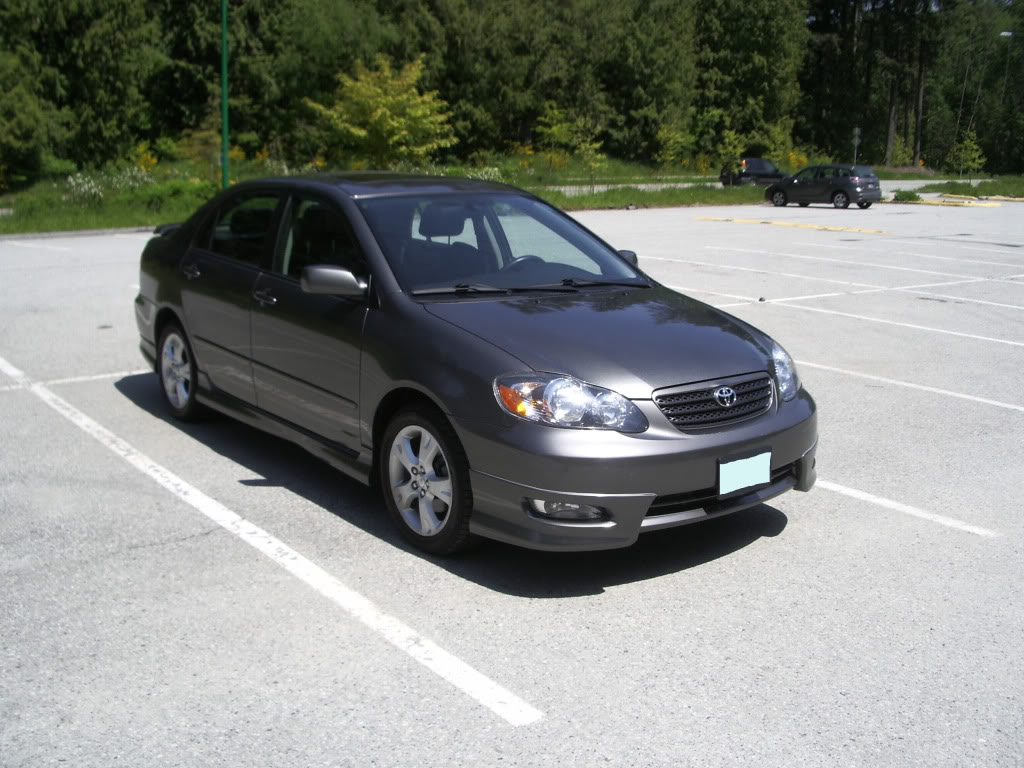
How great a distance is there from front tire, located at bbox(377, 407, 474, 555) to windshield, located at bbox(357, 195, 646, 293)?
2.42 feet

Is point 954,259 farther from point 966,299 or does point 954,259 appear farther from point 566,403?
point 566,403

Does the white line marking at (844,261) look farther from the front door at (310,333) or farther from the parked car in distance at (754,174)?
the parked car in distance at (754,174)

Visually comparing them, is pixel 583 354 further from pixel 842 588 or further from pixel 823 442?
pixel 823 442

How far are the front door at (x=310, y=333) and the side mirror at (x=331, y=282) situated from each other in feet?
0.32

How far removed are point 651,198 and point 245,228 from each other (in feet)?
103

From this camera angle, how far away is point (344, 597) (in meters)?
4.37

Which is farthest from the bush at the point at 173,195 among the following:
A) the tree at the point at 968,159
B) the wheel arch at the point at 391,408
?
the tree at the point at 968,159

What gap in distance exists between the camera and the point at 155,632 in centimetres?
402

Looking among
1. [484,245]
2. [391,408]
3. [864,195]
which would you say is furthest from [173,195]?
[391,408]

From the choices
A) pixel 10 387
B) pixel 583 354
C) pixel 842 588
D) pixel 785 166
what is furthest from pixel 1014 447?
pixel 785 166

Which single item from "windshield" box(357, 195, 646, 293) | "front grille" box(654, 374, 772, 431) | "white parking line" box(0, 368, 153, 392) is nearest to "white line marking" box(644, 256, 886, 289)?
"windshield" box(357, 195, 646, 293)

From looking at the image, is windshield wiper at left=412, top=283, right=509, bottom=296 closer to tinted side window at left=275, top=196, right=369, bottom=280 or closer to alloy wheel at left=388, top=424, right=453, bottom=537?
tinted side window at left=275, top=196, right=369, bottom=280

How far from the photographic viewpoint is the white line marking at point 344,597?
3574mm

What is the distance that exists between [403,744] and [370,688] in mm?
386
